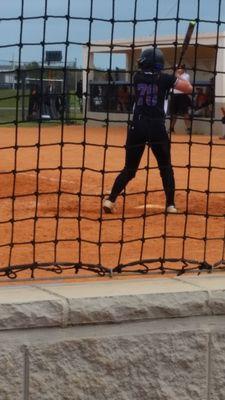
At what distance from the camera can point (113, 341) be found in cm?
410

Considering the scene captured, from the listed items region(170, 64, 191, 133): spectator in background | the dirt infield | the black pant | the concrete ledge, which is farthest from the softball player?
the concrete ledge

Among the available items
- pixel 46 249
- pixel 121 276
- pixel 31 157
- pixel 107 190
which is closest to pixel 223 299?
pixel 121 276

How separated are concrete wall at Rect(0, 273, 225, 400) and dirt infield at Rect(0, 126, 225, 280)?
2.51 feet

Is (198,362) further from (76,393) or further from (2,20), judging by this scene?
(2,20)

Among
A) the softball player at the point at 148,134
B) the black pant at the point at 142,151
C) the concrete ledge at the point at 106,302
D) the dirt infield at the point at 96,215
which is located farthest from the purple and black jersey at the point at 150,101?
the concrete ledge at the point at 106,302

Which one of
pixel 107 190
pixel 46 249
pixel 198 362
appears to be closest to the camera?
pixel 198 362

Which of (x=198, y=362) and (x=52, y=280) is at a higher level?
(x=52, y=280)

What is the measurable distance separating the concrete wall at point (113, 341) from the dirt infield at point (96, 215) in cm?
77

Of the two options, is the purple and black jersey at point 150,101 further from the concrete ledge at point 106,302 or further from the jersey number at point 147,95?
the concrete ledge at point 106,302

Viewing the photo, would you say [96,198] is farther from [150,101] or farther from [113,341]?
[113,341]

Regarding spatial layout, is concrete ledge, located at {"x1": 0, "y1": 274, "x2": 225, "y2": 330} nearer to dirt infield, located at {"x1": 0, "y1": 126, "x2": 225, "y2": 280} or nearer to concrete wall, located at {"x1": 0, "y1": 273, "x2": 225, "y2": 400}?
concrete wall, located at {"x1": 0, "y1": 273, "x2": 225, "y2": 400}

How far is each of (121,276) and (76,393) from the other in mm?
772

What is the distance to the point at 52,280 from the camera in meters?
4.52

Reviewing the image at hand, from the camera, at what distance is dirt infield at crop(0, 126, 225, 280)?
5.51 metres
